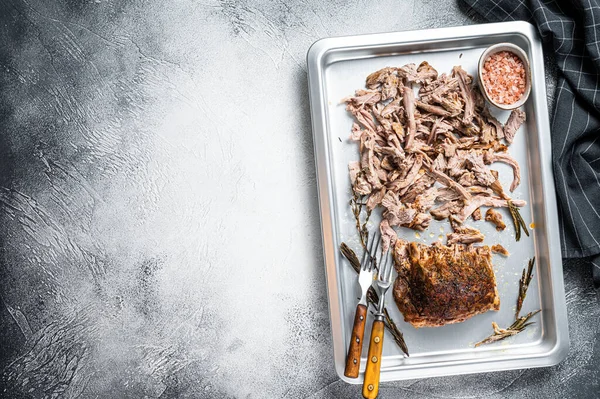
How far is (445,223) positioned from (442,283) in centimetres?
25

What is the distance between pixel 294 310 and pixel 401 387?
20.5 inches

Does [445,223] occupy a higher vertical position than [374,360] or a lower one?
higher

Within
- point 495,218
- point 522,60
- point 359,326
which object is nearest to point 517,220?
point 495,218

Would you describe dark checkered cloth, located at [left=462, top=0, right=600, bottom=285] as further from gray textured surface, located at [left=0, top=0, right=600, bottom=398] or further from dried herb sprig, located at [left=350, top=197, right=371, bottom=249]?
dried herb sprig, located at [left=350, top=197, right=371, bottom=249]

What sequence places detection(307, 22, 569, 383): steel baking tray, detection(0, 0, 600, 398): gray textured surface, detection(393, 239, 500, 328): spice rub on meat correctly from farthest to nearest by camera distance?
detection(0, 0, 600, 398): gray textured surface
detection(307, 22, 569, 383): steel baking tray
detection(393, 239, 500, 328): spice rub on meat

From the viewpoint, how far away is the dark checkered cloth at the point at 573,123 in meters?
1.95

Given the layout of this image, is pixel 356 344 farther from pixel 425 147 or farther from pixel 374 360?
pixel 425 147

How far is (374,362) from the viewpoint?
1858mm

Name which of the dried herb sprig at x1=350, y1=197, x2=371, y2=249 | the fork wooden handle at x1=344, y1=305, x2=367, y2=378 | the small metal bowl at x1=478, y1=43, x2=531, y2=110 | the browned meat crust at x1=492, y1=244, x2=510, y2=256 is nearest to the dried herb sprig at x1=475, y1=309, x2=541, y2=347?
the browned meat crust at x1=492, y1=244, x2=510, y2=256

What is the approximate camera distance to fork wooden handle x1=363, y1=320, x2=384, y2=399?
1.85 m

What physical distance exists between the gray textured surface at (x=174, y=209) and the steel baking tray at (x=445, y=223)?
0.44 ft

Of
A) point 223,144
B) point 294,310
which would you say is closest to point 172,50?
point 223,144

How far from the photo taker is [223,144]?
208 centimetres

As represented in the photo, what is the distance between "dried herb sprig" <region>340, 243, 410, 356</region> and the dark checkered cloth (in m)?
0.71
